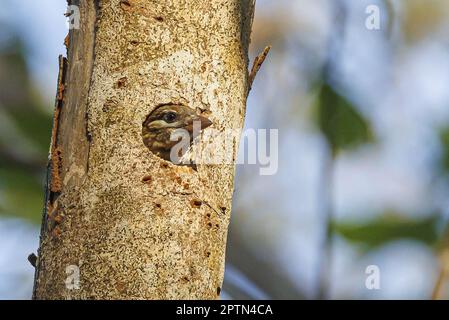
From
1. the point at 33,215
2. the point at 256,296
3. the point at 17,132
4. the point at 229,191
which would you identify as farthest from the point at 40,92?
the point at 229,191

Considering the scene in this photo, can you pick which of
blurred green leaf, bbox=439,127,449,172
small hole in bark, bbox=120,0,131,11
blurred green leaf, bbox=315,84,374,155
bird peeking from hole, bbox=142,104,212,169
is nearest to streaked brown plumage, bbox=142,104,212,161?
bird peeking from hole, bbox=142,104,212,169

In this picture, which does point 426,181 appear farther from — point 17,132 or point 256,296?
point 17,132

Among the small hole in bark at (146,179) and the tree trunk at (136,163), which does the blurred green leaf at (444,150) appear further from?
the small hole in bark at (146,179)

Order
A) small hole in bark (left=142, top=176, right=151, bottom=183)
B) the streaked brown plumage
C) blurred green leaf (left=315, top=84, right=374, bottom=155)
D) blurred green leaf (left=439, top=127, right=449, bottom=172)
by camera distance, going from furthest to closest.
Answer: blurred green leaf (left=315, top=84, right=374, bottom=155), blurred green leaf (left=439, top=127, right=449, bottom=172), the streaked brown plumage, small hole in bark (left=142, top=176, right=151, bottom=183)

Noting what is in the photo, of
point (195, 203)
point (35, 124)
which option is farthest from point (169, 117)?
point (35, 124)

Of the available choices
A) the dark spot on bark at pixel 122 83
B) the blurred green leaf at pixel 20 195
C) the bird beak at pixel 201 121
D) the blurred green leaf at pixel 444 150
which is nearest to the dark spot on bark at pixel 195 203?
the bird beak at pixel 201 121

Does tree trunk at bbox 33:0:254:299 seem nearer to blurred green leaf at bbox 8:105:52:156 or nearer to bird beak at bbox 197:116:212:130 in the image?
bird beak at bbox 197:116:212:130
